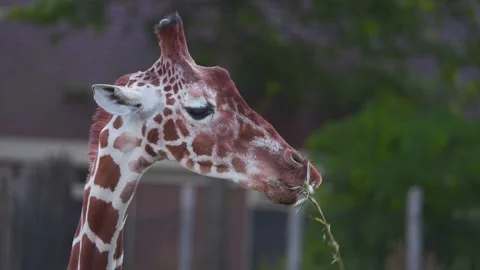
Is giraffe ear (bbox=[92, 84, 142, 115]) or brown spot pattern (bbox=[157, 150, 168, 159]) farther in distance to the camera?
brown spot pattern (bbox=[157, 150, 168, 159])

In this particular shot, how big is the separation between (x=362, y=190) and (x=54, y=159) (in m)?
2.87

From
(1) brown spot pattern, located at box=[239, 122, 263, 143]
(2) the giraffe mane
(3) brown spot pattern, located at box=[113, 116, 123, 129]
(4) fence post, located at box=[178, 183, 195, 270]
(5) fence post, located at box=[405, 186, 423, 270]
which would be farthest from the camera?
(4) fence post, located at box=[178, 183, 195, 270]

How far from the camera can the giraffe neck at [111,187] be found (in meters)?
4.33

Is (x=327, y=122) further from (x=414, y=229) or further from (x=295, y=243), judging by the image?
(x=414, y=229)

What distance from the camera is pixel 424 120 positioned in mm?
11375

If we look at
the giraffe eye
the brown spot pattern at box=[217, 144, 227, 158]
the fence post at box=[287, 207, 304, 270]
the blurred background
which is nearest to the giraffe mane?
the giraffe eye

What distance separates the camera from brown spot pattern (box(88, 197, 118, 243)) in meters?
4.34

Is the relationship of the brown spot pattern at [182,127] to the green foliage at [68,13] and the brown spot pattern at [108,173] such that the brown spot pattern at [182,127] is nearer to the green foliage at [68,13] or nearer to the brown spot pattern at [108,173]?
the brown spot pattern at [108,173]

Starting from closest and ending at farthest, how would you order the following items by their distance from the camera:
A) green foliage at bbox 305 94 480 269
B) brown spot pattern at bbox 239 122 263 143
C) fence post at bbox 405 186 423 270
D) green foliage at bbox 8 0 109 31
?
1. brown spot pattern at bbox 239 122 263 143
2. fence post at bbox 405 186 423 270
3. green foliage at bbox 305 94 480 269
4. green foliage at bbox 8 0 109 31

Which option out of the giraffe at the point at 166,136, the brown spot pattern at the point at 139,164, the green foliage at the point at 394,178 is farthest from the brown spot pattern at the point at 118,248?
the green foliage at the point at 394,178

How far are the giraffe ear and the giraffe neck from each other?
123 millimetres

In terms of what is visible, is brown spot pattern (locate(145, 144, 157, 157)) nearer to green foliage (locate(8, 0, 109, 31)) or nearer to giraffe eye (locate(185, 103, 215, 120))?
giraffe eye (locate(185, 103, 215, 120))

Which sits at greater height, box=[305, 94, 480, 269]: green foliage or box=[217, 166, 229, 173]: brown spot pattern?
box=[305, 94, 480, 269]: green foliage

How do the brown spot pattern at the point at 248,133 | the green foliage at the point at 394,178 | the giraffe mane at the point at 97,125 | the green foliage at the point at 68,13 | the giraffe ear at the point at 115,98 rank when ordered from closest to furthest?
1. the giraffe ear at the point at 115,98
2. the brown spot pattern at the point at 248,133
3. the giraffe mane at the point at 97,125
4. the green foliage at the point at 394,178
5. the green foliage at the point at 68,13
